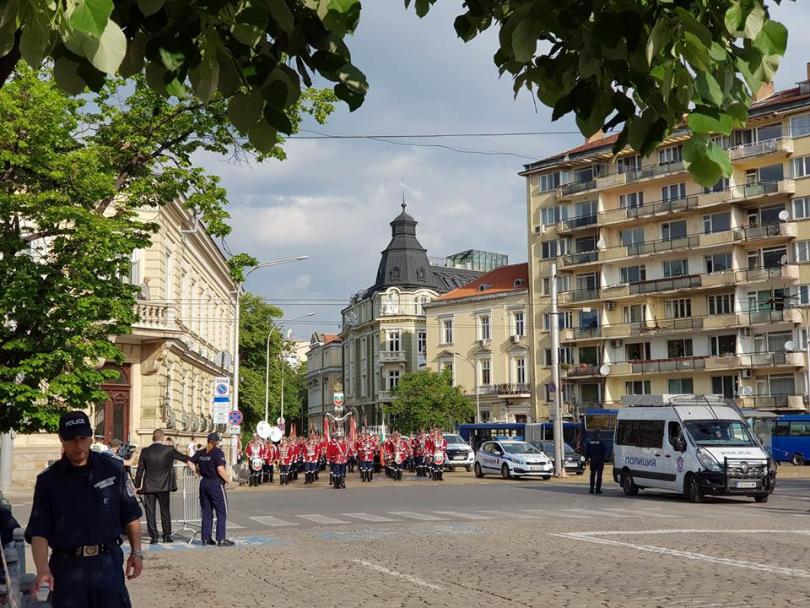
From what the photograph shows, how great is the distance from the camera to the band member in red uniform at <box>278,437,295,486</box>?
40812mm

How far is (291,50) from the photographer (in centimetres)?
464

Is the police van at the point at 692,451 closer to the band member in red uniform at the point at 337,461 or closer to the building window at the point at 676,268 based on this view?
the band member in red uniform at the point at 337,461

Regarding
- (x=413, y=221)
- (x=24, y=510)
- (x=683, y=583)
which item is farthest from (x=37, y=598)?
(x=413, y=221)

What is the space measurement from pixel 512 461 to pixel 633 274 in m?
34.6

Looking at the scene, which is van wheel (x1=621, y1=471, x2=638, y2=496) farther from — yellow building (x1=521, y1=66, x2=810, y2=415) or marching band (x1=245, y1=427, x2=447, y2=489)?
yellow building (x1=521, y1=66, x2=810, y2=415)

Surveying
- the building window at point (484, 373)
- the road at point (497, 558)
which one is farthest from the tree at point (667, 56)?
the building window at point (484, 373)

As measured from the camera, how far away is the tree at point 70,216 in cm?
1889

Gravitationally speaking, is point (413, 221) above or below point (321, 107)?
above

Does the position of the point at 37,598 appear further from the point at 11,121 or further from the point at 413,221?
the point at 413,221

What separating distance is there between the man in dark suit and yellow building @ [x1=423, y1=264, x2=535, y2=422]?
64.0 m

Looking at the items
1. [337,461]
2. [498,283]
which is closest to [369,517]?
[337,461]

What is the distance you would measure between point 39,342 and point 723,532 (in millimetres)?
12241

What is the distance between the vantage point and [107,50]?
11.4ft

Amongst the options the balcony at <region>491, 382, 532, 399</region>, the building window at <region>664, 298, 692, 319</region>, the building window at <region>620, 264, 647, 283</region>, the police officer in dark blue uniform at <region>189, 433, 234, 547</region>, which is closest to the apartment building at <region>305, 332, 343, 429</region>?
the balcony at <region>491, 382, 532, 399</region>
